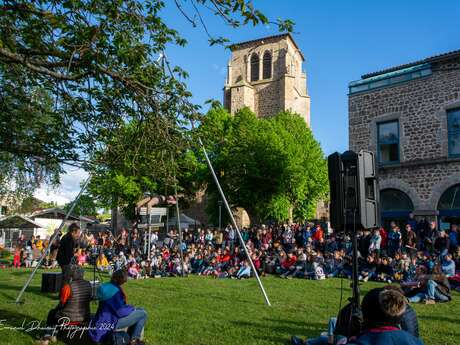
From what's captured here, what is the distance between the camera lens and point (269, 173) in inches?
1406

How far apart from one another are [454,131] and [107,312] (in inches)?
669

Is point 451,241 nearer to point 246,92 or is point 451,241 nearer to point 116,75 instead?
point 116,75

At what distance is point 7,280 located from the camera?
1447 centimetres

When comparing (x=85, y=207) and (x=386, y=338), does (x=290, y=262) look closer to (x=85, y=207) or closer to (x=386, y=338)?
(x=386, y=338)

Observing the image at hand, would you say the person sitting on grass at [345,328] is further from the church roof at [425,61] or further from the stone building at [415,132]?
the church roof at [425,61]

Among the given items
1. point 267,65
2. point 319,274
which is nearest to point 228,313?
point 319,274

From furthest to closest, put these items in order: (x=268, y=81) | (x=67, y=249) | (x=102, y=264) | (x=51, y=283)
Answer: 1. (x=268, y=81)
2. (x=102, y=264)
3. (x=51, y=283)
4. (x=67, y=249)

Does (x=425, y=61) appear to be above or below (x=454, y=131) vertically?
above

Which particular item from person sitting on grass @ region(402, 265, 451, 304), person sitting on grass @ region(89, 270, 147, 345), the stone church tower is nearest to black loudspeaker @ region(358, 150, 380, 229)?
person sitting on grass @ region(89, 270, 147, 345)

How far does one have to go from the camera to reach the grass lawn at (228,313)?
22.4 feet

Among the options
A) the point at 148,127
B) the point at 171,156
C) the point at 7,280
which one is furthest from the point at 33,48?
the point at 7,280

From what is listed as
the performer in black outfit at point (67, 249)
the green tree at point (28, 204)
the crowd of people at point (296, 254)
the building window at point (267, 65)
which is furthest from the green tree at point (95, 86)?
the building window at point (267, 65)

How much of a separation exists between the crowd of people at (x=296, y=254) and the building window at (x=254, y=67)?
116 feet

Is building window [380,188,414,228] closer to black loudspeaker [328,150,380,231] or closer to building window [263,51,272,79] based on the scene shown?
black loudspeaker [328,150,380,231]
